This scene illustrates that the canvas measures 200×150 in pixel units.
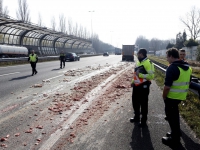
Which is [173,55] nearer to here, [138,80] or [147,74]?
[147,74]

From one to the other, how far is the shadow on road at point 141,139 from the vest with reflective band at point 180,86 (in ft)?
3.26

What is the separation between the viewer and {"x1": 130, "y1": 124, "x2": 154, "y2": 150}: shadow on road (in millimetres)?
3621

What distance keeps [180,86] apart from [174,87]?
0.11 metres

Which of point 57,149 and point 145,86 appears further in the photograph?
point 145,86

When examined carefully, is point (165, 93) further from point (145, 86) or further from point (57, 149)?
point (57, 149)

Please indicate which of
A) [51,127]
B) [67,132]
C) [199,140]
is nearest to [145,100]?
[199,140]

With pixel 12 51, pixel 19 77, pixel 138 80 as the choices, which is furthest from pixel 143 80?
pixel 12 51

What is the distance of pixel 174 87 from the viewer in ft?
12.5

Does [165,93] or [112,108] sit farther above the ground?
[165,93]

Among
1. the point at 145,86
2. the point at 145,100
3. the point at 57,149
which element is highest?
the point at 145,86

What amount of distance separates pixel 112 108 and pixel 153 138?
2366mm

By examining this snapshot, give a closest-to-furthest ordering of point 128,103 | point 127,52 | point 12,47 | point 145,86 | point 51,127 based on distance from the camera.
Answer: point 51,127 < point 145,86 < point 128,103 < point 12,47 < point 127,52

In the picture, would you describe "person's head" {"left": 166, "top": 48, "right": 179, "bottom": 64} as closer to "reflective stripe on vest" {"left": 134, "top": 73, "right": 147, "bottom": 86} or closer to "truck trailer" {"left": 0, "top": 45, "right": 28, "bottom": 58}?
"reflective stripe on vest" {"left": 134, "top": 73, "right": 147, "bottom": 86}

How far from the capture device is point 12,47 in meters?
35.3
